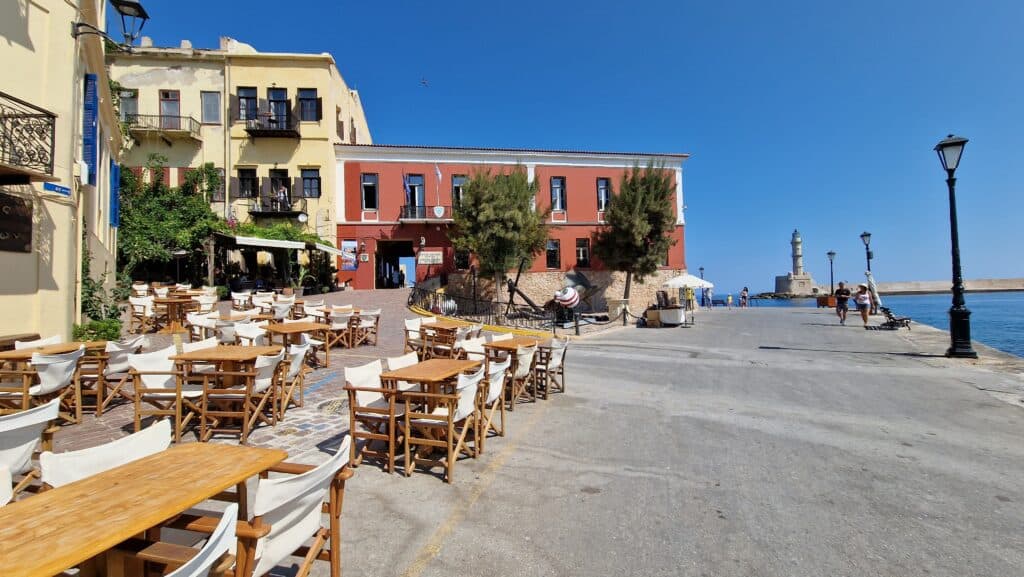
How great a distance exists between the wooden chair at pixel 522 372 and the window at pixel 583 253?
2279 cm

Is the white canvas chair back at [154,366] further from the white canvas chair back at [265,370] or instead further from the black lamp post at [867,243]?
the black lamp post at [867,243]

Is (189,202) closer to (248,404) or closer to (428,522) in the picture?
(248,404)

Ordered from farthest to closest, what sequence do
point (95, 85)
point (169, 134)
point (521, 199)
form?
point (169, 134) < point (521, 199) < point (95, 85)

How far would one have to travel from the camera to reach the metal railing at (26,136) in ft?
24.0

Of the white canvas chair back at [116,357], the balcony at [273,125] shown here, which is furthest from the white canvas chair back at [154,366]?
the balcony at [273,125]

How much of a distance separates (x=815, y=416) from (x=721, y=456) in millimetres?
2314

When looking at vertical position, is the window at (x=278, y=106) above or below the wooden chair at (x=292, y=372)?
above

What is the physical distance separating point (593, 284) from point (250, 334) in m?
23.1

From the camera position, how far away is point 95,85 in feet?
34.6

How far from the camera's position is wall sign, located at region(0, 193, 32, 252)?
766 centimetres

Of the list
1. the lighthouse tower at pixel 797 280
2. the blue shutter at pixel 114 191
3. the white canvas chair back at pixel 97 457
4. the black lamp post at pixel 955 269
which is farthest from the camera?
the lighthouse tower at pixel 797 280

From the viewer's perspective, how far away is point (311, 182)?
25922 mm

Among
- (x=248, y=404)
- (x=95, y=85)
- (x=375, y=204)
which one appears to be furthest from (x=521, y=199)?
(x=248, y=404)

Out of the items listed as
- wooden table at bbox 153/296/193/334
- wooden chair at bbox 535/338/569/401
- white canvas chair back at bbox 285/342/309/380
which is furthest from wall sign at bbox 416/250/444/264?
white canvas chair back at bbox 285/342/309/380
